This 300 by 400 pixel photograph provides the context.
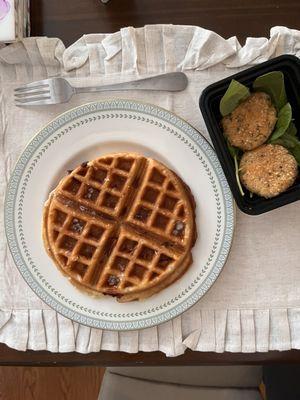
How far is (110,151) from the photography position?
3.64 ft

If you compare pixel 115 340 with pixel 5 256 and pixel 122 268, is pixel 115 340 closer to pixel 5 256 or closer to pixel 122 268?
pixel 122 268

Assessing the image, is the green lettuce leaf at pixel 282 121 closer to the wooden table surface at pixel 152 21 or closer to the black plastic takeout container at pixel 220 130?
the black plastic takeout container at pixel 220 130

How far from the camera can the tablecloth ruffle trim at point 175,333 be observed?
108cm

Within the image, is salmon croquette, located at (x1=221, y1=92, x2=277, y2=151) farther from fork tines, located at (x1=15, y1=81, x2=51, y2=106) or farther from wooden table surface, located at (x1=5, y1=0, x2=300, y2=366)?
fork tines, located at (x1=15, y1=81, x2=51, y2=106)

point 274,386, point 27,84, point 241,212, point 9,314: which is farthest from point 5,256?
point 274,386

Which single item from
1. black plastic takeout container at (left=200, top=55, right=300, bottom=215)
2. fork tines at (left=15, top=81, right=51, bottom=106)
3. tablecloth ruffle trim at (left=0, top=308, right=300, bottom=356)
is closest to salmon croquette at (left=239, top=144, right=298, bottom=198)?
black plastic takeout container at (left=200, top=55, right=300, bottom=215)

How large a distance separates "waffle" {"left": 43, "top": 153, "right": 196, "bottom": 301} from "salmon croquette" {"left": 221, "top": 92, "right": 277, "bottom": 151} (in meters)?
0.14

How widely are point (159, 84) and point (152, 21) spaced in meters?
0.13

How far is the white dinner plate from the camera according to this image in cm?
106

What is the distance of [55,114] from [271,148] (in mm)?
417

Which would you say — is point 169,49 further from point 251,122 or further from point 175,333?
point 175,333

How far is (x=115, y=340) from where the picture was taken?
110 cm

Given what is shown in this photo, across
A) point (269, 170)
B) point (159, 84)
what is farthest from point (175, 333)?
point (159, 84)

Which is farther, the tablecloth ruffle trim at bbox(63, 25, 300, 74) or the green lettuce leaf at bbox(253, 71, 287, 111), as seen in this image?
the tablecloth ruffle trim at bbox(63, 25, 300, 74)
